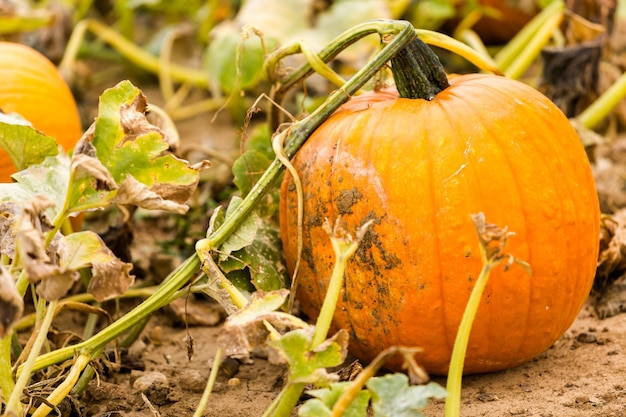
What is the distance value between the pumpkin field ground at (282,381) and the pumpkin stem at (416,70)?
1.98 ft

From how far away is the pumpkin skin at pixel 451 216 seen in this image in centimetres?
163

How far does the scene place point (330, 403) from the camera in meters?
1.30

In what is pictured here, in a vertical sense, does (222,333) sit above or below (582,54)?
below

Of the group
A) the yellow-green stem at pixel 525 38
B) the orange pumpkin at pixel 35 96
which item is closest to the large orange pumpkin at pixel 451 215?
the orange pumpkin at pixel 35 96

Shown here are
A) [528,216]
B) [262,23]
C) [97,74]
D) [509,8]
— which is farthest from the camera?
[97,74]

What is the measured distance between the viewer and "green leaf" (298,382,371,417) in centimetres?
125

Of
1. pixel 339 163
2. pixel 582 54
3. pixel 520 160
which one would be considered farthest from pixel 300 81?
pixel 582 54

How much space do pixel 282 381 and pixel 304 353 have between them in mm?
544

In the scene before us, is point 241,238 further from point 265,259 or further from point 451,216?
point 451,216

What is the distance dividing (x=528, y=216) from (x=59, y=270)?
0.86m

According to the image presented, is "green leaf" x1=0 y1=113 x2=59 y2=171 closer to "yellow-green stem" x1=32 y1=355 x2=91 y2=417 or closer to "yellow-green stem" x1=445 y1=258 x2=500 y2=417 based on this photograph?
"yellow-green stem" x1=32 y1=355 x2=91 y2=417

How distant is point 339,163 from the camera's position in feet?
5.63

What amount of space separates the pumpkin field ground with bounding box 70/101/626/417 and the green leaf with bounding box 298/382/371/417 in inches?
13.6

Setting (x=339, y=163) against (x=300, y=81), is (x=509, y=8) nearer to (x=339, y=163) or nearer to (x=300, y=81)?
(x=300, y=81)
